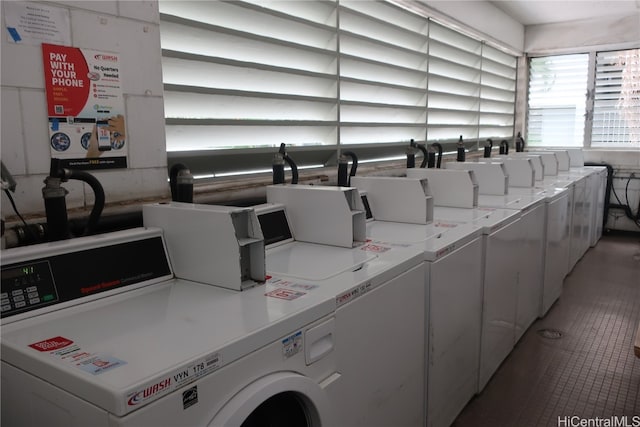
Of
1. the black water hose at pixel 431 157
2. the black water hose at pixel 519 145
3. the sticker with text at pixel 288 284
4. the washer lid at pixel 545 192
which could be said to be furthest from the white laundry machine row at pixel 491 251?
the black water hose at pixel 519 145

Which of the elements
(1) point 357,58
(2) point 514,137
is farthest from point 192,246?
(2) point 514,137

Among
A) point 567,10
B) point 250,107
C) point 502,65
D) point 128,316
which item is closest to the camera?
point 128,316

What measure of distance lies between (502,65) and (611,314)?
359 cm

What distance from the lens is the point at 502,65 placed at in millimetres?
6203

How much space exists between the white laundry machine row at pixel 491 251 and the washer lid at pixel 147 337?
4.80ft

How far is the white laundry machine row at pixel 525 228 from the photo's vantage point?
3.18 meters

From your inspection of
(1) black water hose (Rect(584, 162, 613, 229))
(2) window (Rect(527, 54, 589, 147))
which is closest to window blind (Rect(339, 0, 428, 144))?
(2) window (Rect(527, 54, 589, 147))

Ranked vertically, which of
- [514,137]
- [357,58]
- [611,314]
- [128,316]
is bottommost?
[611,314]

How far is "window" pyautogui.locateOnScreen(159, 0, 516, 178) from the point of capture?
2.29 metres

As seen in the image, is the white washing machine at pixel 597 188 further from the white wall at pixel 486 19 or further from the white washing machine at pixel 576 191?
the white wall at pixel 486 19

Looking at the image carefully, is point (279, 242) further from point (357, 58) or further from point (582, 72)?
point (582, 72)

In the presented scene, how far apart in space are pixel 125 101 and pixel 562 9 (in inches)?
220

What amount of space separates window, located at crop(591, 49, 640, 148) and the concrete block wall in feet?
0.64

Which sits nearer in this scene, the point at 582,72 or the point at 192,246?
the point at 192,246
